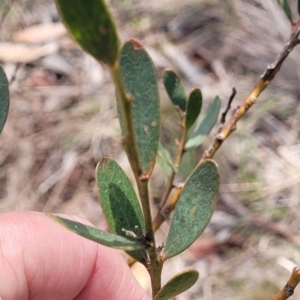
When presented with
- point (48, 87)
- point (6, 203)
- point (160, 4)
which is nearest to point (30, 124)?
point (48, 87)

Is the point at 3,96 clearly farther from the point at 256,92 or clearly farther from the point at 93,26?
the point at 256,92

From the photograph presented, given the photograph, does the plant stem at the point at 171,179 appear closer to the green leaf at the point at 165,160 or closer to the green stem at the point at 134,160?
the green leaf at the point at 165,160

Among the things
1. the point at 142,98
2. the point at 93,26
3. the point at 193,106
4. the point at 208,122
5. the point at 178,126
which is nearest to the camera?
the point at 93,26

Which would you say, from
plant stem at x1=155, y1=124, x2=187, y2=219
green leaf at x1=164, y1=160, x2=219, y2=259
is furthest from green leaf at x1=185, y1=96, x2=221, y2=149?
green leaf at x1=164, y1=160, x2=219, y2=259

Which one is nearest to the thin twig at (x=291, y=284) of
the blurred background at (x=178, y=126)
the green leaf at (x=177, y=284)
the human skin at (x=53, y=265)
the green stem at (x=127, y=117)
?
the green leaf at (x=177, y=284)

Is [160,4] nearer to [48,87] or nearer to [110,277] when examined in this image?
[48,87]

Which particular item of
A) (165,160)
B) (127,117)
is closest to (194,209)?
(127,117)

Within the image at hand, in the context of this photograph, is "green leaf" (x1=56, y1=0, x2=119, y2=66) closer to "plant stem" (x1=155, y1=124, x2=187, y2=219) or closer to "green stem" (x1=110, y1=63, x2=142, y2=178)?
"green stem" (x1=110, y1=63, x2=142, y2=178)
